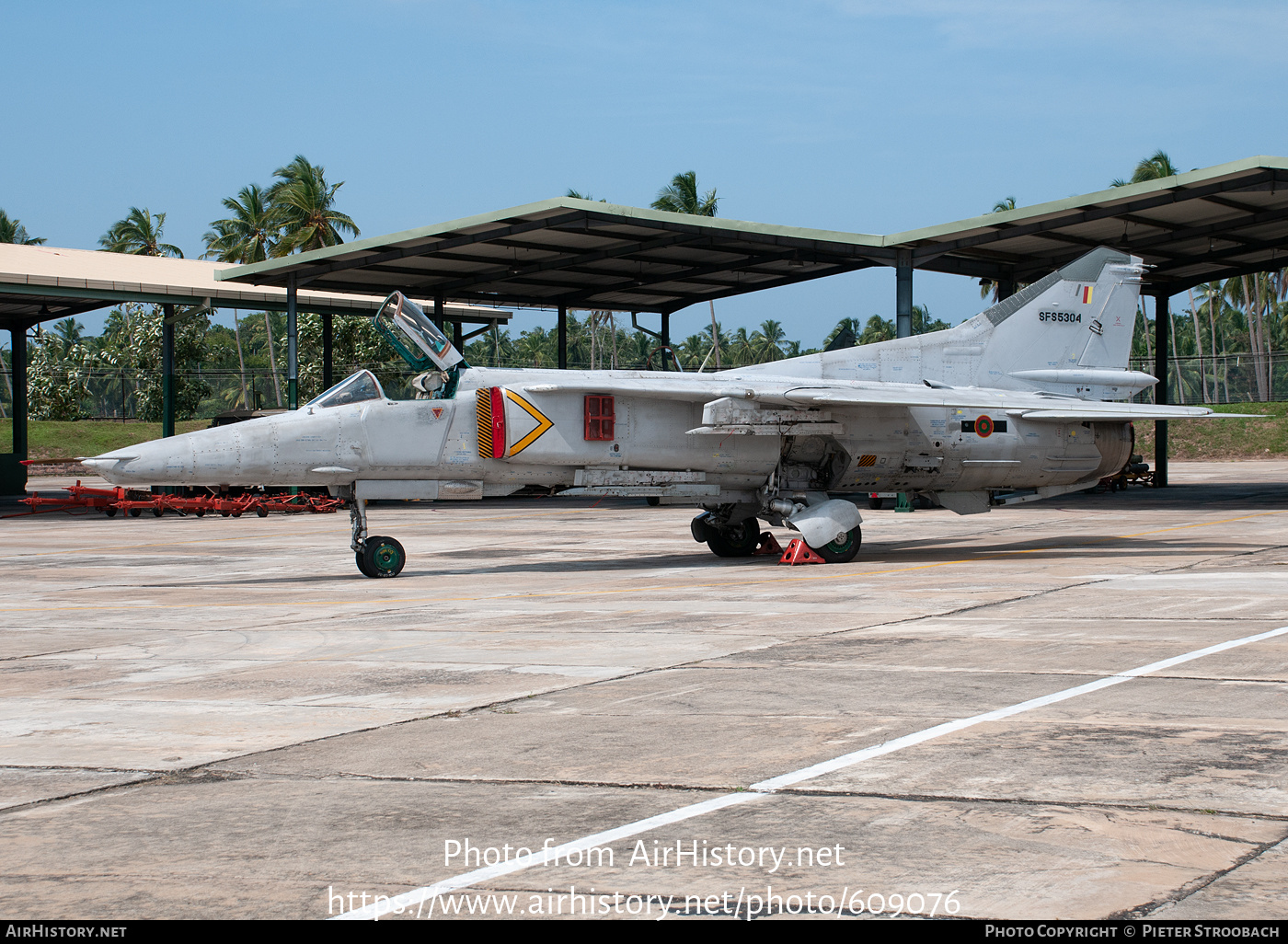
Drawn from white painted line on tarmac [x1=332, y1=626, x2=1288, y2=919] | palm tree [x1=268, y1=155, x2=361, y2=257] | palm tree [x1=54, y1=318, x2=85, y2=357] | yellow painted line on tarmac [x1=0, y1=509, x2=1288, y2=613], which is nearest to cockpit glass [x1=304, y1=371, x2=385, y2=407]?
yellow painted line on tarmac [x1=0, y1=509, x2=1288, y2=613]

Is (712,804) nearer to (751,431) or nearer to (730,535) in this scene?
(751,431)

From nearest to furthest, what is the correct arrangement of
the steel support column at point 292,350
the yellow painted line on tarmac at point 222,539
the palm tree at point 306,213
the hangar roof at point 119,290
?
the yellow painted line on tarmac at point 222,539 → the steel support column at point 292,350 → the hangar roof at point 119,290 → the palm tree at point 306,213

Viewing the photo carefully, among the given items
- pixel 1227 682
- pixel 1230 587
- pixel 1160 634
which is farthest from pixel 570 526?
pixel 1227 682

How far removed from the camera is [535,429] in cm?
1611

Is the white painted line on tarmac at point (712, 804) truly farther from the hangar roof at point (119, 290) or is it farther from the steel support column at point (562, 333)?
the steel support column at point (562, 333)

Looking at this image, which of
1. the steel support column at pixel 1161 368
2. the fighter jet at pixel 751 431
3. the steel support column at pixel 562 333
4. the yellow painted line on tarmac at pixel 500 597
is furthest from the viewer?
the steel support column at pixel 562 333

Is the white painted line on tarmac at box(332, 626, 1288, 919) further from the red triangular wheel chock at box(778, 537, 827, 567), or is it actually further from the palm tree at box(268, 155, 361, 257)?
the palm tree at box(268, 155, 361, 257)

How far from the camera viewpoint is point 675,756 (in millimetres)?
5824

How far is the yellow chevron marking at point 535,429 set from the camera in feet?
52.5

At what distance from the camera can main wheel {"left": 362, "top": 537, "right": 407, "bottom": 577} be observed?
15719 millimetres

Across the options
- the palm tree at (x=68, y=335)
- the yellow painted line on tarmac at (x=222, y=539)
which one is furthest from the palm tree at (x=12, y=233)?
the yellow painted line on tarmac at (x=222, y=539)

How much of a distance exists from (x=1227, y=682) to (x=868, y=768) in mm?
3272

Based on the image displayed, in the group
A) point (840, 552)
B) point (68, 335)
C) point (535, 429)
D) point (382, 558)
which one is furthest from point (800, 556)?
point (68, 335)

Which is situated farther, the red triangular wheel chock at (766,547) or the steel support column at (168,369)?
the steel support column at (168,369)
